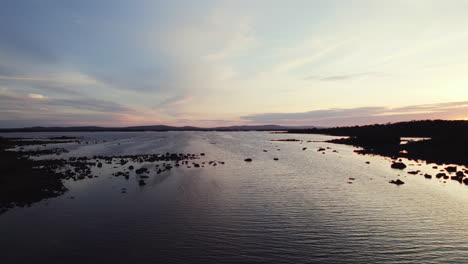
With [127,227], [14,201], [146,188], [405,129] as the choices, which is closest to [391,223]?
[127,227]

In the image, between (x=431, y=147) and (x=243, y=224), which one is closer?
(x=243, y=224)

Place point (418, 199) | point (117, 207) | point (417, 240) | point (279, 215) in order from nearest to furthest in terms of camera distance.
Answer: point (417, 240) < point (279, 215) < point (117, 207) < point (418, 199)

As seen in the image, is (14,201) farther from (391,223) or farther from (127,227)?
(391,223)

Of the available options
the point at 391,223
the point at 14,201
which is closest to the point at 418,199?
the point at 391,223

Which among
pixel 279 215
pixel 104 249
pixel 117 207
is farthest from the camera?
pixel 117 207

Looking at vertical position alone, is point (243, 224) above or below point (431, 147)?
below

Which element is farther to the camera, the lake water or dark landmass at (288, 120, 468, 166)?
dark landmass at (288, 120, 468, 166)

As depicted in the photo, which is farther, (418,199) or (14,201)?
(418,199)

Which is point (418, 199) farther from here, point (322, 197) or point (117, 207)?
point (117, 207)
